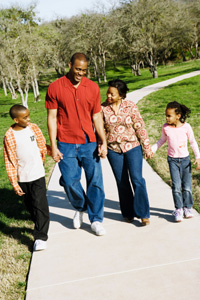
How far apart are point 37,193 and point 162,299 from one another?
174cm

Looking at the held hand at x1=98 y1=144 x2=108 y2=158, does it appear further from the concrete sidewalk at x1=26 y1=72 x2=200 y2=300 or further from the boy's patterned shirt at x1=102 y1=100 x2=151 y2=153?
the concrete sidewalk at x1=26 y1=72 x2=200 y2=300

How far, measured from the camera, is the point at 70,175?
3742 mm

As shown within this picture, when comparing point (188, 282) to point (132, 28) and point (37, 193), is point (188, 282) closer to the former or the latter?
point (37, 193)

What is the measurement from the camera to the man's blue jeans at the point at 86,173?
12.1ft

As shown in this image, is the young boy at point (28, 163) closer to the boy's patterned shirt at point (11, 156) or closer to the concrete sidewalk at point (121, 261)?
the boy's patterned shirt at point (11, 156)

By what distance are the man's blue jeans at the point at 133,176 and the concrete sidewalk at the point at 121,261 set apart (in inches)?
10.1

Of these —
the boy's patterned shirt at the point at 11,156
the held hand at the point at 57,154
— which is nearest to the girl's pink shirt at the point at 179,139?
the held hand at the point at 57,154

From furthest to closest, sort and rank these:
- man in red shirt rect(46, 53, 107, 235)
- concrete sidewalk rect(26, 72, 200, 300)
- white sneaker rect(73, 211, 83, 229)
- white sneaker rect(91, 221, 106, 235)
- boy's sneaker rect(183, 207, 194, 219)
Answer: white sneaker rect(73, 211, 83, 229), boy's sneaker rect(183, 207, 194, 219), white sneaker rect(91, 221, 106, 235), man in red shirt rect(46, 53, 107, 235), concrete sidewalk rect(26, 72, 200, 300)

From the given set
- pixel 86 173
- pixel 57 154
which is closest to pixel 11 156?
pixel 57 154

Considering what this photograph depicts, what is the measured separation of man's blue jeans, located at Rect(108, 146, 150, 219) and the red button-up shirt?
0.41 m

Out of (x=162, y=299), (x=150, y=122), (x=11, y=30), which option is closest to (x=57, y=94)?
(x=162, y=299)

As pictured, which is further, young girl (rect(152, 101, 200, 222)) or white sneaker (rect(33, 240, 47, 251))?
young girl (rect(152, 101, 200, 222))

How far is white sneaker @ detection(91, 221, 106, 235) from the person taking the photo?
12.3 feet

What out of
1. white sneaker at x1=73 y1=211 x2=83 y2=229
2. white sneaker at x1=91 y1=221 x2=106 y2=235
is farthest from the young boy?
white sneaker at x1=91 y1=221 x2=106 y2=235
